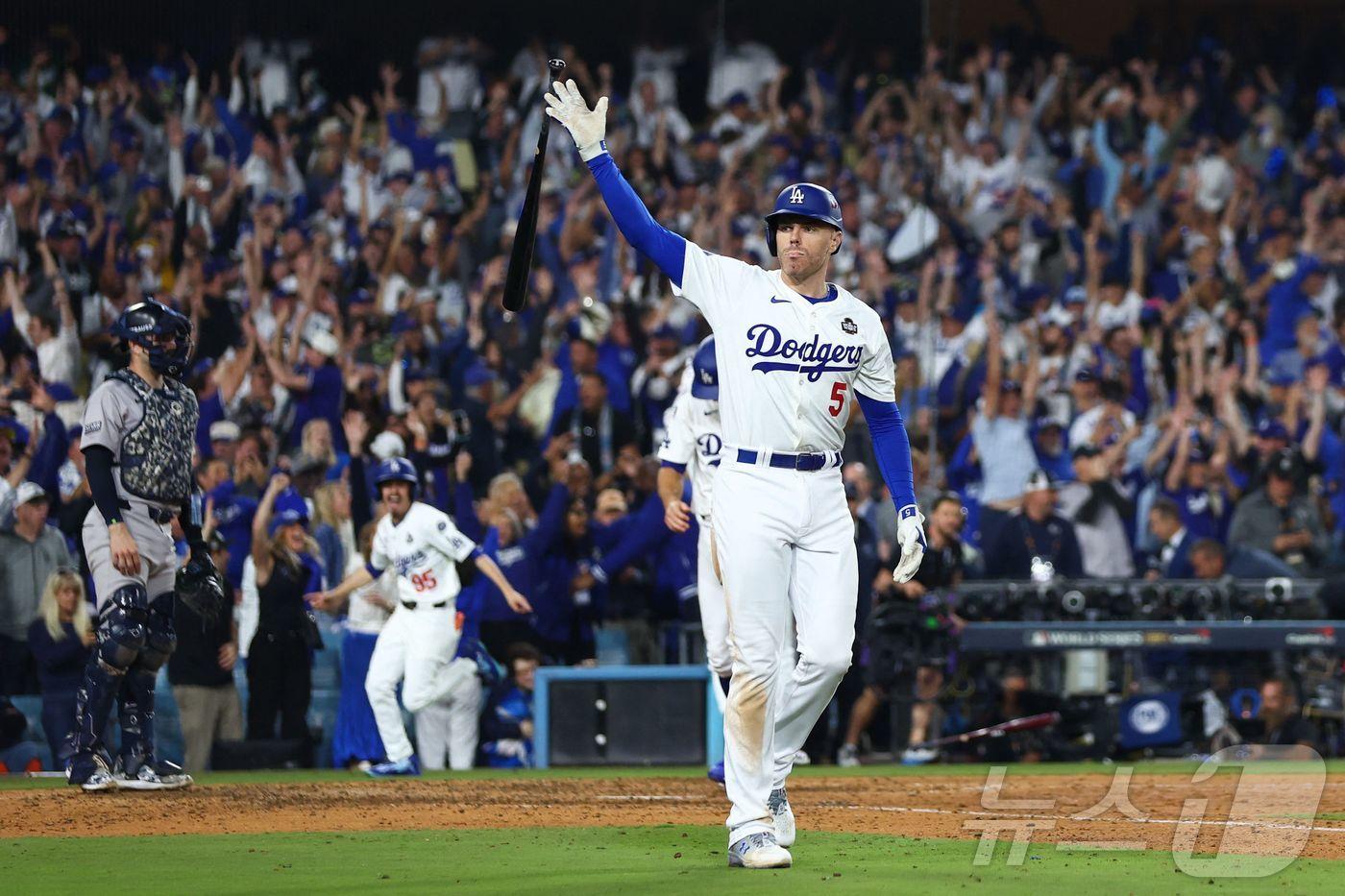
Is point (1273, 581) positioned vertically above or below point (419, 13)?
below

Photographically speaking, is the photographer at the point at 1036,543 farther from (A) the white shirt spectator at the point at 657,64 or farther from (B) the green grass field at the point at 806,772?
(A) the white shirt spectator at the point at 657,64

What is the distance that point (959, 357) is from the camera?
14539mm

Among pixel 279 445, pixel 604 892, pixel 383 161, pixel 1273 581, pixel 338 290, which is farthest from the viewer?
pixel 383 161

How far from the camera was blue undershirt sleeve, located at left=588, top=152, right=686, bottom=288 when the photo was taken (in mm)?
5516

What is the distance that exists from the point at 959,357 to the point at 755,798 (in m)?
9.58

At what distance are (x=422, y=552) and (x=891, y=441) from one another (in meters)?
4.82

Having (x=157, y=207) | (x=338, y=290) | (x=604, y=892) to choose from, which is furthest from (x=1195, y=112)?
(x=604, y=892)

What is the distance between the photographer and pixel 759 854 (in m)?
5.22

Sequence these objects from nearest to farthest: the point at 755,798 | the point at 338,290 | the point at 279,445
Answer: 1. the point at 755,798
2. the point at 279,445
3. the point at 338,290

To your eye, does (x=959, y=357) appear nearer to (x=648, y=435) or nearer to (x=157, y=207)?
(x=648, y=435)

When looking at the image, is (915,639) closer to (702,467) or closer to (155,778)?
(702,467)

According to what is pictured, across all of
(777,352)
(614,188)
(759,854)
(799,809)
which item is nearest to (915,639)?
(799,809)

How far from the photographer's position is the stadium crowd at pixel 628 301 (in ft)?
38.3

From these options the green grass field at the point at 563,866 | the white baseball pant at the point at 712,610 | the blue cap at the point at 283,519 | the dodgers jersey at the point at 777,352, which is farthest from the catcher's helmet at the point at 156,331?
the blue cap at the point at 283,519
